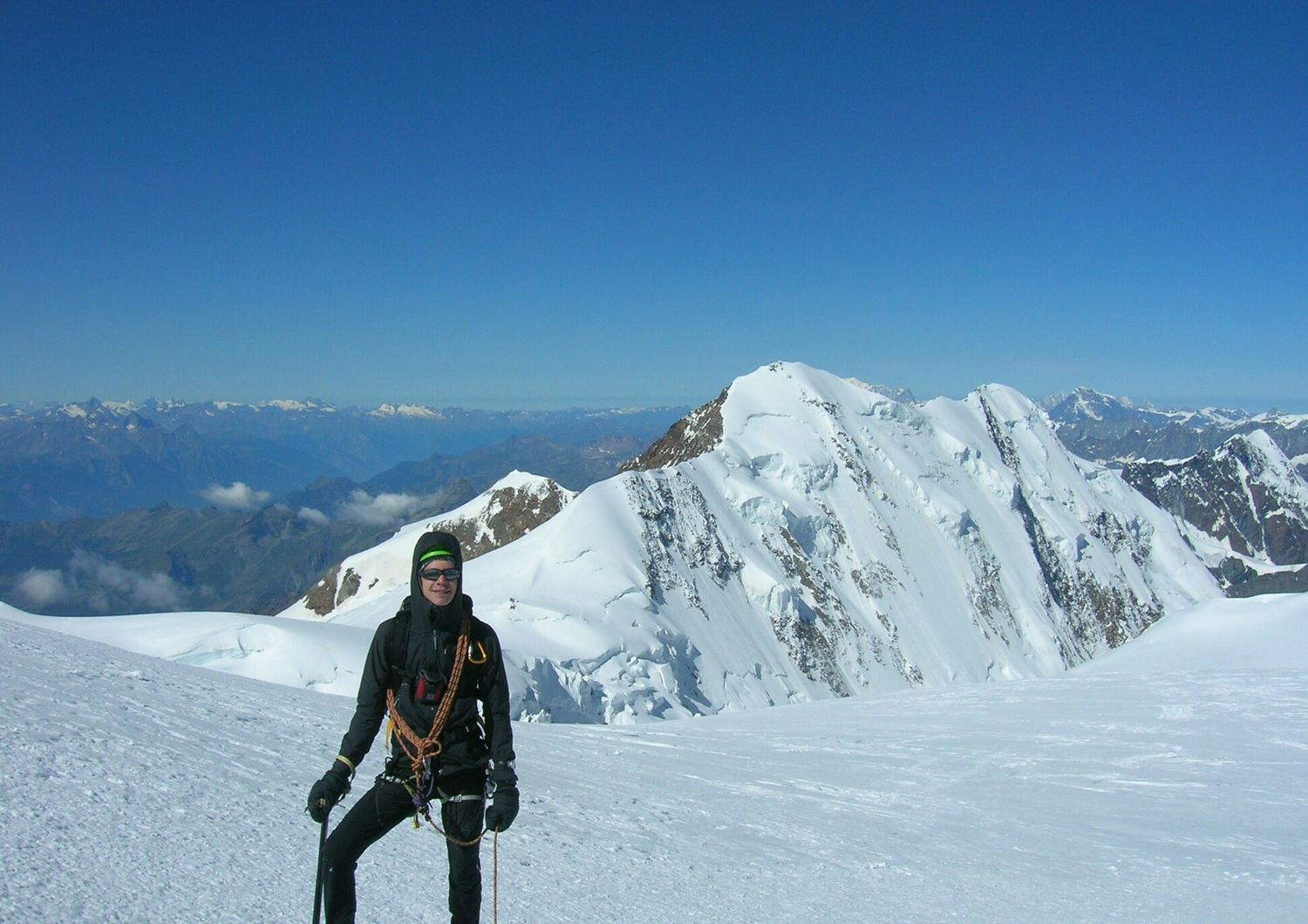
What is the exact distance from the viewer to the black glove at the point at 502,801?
17.1 ft

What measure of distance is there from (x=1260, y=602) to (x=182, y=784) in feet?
145

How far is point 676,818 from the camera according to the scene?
1028 cm

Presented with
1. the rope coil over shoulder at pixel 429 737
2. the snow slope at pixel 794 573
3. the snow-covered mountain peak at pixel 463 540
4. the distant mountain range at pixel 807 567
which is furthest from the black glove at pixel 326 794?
the snow-covered mountain peak at pixel 463 540

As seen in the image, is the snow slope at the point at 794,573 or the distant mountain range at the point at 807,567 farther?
the distant mountain range at the point at 807,567

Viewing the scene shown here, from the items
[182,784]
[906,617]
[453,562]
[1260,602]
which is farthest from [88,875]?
[906,617]

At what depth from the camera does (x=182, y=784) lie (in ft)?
25.1

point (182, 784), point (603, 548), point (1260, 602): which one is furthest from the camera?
point (603, 548)

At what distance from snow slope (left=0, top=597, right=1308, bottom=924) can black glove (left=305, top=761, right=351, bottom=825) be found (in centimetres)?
139

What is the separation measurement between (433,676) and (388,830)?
1.11 meters

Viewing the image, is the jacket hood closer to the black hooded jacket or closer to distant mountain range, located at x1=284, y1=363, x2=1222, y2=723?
the black hooded jacket

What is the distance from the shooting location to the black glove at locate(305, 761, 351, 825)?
5035 mm

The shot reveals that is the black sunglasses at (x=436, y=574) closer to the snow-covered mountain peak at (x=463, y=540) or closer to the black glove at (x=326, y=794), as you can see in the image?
the black glove at (x=326, y=794)

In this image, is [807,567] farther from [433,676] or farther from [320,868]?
[320,868]

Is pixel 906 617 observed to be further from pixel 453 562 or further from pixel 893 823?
pixel 453 562
